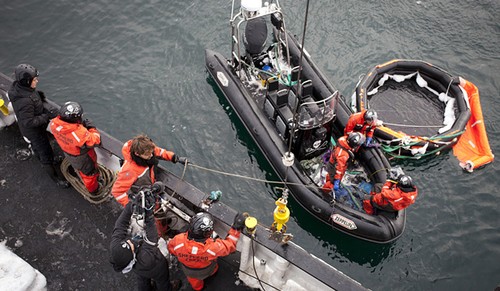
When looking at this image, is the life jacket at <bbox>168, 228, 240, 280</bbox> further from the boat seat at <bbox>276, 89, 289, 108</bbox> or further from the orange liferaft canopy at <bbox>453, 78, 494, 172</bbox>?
the orange liferaft canopy at <bbox>453, 78, 494, 172</bbox>

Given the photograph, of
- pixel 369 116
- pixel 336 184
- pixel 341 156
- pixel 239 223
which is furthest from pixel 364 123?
pixel 239 223

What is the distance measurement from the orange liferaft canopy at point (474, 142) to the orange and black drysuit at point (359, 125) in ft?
6.98

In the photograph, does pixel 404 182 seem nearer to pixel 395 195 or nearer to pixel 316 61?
pixel 395 195

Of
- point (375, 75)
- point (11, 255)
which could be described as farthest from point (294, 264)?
point (375, 75)

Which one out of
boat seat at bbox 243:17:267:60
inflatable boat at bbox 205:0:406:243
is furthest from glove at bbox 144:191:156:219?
boat seat at bbox 243:17:267:60

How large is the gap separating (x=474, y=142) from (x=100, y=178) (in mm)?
6667

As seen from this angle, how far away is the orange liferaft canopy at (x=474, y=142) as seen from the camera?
7.93 metres

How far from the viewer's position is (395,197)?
6.20m

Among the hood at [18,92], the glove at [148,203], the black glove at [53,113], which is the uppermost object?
the hood at [18,92]

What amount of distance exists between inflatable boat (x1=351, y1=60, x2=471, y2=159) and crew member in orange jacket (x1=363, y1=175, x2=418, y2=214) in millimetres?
1530

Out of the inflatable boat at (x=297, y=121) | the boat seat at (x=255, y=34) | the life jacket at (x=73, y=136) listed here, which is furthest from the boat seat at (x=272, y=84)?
the life jacket at (x=73, y=136)

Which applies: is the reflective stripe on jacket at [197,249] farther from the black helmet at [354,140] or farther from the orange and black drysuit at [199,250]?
the black helmet at [354,140]

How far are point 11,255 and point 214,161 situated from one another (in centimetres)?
423

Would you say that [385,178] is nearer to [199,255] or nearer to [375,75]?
[375,75]
